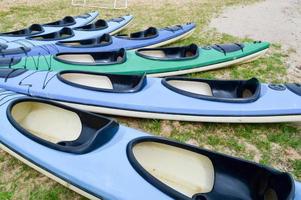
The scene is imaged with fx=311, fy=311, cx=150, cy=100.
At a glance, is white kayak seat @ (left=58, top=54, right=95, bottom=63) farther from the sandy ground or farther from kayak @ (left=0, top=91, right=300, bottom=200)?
the sandy ground

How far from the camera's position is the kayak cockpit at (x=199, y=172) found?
2.04 metres

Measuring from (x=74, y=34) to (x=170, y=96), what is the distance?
247cm

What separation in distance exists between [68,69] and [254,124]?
2.18m

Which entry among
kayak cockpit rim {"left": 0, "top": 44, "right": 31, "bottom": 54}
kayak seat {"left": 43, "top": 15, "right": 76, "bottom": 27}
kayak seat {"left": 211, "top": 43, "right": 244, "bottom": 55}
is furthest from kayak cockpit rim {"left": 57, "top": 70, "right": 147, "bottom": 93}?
kayak seat {"left": 43, "top": 15, "right": 76, "bottom": 27}

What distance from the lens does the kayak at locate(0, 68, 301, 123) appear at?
3.01 m

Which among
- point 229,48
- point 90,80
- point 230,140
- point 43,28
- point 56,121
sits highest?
point 229,48

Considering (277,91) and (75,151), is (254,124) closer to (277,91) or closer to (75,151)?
(277,91)

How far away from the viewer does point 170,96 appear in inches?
123

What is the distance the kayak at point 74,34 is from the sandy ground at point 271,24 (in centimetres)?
208

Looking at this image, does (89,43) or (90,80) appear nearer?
(90,80)

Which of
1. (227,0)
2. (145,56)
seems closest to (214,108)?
(145,56)

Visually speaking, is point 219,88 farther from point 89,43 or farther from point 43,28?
point 43,28

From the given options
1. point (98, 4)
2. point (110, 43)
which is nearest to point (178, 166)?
point (110, 43)

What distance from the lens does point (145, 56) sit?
13.2ft
